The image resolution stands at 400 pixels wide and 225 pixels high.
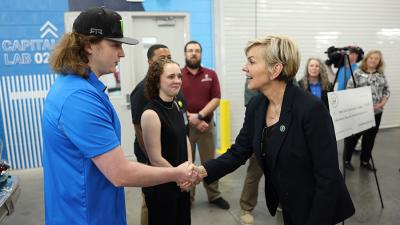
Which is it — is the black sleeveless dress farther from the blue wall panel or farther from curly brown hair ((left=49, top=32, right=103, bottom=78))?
the blue wall panel

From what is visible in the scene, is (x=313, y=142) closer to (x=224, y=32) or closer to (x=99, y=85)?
(x=99, y=85)

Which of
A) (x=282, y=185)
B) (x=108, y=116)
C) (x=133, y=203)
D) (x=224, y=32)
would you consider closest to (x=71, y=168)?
(x=108, y=116)

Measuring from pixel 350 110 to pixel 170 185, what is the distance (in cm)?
200

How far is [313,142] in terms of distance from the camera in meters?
1.57

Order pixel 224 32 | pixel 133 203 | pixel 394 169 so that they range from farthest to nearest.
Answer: pixel 224 32 → pixel 394 169 → pixel 133 203

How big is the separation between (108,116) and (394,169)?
462 centimetres

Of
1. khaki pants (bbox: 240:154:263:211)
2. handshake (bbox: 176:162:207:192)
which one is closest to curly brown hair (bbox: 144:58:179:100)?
handshake (bbox: 176:162:207:192)

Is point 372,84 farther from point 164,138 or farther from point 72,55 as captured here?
point 72,55

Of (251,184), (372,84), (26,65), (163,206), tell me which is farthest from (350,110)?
(26,65)

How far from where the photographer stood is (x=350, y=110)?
3.20 metres

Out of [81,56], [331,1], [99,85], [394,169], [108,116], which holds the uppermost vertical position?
[331,1]

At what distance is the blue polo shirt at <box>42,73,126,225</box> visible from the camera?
4.12 feet

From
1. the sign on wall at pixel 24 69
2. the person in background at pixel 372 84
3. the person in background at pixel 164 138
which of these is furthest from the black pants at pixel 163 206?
the sign on wall at pixel 24 69

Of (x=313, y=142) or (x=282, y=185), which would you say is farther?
(x=282, y=185)
